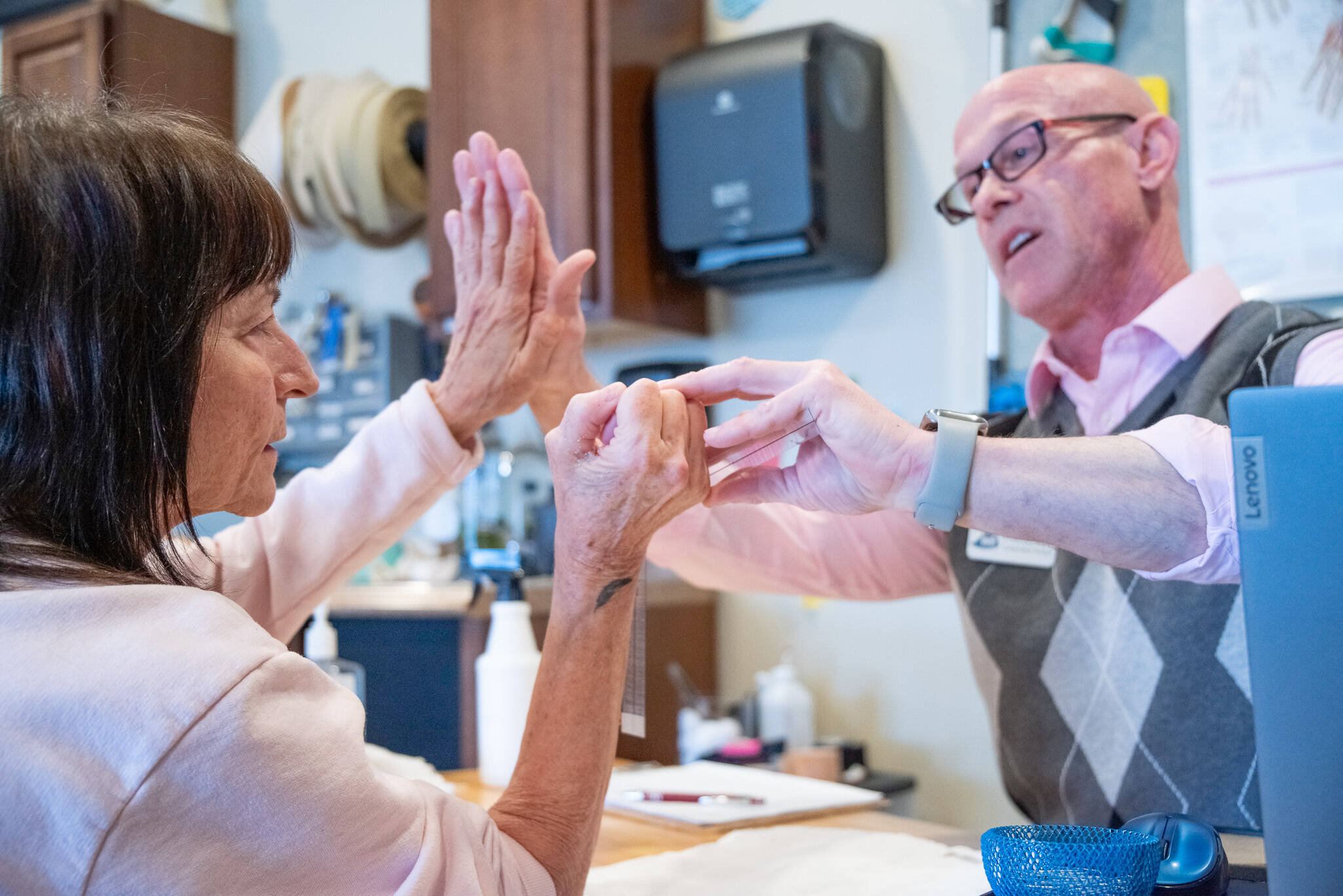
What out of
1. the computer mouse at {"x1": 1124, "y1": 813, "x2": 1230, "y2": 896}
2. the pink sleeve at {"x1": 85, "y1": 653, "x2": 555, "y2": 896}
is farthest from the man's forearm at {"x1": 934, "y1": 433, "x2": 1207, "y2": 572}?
the pink sleeve at {"x1": 85, "y1": 653, "x2": 555, "y2": 896}

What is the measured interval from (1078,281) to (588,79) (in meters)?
1.17

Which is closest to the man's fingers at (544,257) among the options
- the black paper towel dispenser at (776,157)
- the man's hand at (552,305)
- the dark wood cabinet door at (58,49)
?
the man's hand at (552,305)

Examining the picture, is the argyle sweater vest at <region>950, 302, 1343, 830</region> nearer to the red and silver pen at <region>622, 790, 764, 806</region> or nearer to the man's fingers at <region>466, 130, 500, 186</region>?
the red and silver pen at <region>622, 790, 764, 806</region>

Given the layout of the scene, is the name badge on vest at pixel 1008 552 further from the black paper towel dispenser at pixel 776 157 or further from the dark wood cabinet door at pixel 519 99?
the dark wood cabinet door at pixel 519 99

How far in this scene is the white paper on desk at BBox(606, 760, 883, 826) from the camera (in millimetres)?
1268

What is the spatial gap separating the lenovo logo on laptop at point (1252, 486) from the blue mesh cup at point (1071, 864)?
8.1 inches

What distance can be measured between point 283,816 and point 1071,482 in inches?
23.7

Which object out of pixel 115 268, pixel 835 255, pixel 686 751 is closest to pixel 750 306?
pixel 835 255

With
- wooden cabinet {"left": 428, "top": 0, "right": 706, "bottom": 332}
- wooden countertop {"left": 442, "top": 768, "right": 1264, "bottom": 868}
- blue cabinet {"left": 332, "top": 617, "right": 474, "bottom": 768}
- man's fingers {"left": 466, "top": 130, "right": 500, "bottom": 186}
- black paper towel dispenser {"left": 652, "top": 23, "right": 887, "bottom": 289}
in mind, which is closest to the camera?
wooden countertop {"left": 442, "top": 768, "right": 1264, "bottom": 868}

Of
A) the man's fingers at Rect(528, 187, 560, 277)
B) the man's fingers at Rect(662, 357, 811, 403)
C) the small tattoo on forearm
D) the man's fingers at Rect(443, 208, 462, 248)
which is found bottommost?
the small tattoo on forearm

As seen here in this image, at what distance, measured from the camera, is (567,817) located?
2.82 feet

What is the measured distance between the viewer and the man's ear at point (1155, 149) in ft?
4.91

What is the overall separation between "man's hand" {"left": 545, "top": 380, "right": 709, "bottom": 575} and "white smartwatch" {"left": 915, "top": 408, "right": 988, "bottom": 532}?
0.62 ft

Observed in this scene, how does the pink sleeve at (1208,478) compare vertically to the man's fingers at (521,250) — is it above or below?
below
